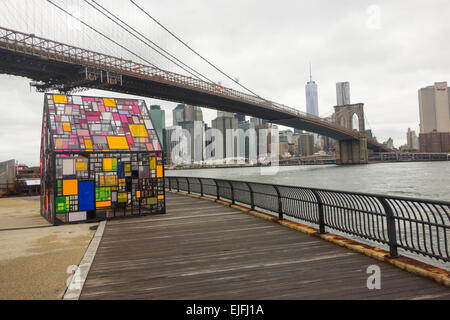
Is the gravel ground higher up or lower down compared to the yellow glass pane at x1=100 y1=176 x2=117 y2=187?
lower down

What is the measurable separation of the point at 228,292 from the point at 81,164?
23.2 ft

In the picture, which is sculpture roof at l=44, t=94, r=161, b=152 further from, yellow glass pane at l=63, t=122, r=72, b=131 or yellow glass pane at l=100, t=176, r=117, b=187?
yellow glass pane at l=100, t=176, r=117, b=187

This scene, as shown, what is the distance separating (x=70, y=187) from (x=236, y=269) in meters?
6.41

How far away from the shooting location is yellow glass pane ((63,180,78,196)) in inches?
380

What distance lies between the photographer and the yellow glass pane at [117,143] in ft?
34.7

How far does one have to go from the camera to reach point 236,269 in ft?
17.3

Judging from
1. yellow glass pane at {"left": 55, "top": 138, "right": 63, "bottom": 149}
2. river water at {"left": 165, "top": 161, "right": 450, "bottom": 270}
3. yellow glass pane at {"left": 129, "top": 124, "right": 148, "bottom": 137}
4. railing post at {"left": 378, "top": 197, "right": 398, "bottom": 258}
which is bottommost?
river water at {"left": 165, "top": 161, "right": 450, "bottom": 270}

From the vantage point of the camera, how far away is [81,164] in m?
9.86

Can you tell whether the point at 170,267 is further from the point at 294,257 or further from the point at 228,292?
the point at 294,257

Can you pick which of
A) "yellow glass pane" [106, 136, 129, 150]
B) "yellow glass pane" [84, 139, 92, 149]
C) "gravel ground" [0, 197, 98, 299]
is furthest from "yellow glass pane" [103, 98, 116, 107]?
"gravel ground" [0, 197, 98, 299]

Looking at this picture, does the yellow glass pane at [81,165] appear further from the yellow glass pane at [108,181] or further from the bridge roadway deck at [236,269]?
the bridge roadway deck at [236,269]

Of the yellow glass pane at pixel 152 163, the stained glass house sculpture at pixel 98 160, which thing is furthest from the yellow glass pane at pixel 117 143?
the yellow glass pane at pixel 152 163

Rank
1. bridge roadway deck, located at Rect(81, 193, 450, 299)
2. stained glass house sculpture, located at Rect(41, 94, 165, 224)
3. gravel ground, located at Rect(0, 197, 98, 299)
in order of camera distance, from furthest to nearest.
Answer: stained glass house sculpture, located at Rect(41, 94, 165, 224)
gravel ground, located at Rect(0, 197, 98, 299)
bridge roadway deck, located at Rect(81, 193, 450, 299)

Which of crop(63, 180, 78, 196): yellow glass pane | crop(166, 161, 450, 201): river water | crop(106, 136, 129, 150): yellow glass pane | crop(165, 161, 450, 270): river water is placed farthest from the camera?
crop(166, 161, 450, 201): river water
